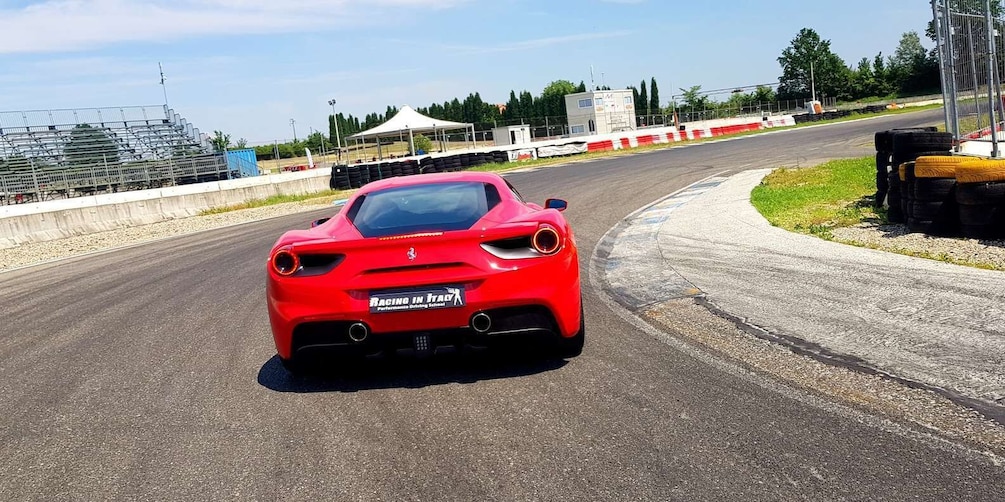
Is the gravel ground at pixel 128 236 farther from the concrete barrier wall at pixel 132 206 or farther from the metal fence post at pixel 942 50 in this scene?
the metal fence post at pixel 942 50

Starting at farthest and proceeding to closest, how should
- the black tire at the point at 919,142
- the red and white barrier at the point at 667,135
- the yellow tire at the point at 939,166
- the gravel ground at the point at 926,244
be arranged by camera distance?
the red and white barrier at the point at 667,135 < the black tire at the point at 919,142 < the yellow tire at the point at 939,166 < the gravel ground at the point at 926,244

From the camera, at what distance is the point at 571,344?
4945 mm

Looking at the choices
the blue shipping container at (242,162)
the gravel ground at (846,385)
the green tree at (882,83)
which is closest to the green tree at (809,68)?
the green tree at (882,83)

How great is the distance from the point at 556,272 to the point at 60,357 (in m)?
4.07

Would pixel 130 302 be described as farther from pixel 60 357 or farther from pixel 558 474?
pixel 558 474

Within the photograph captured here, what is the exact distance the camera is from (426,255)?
179 inches

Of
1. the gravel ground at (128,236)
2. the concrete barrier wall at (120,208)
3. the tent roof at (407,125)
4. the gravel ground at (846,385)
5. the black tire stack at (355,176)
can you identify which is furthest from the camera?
the tent roof at (407,125)

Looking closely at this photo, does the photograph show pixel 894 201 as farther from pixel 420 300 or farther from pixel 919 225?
pixel 420 300

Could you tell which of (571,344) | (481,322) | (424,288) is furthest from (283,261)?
(571,344)

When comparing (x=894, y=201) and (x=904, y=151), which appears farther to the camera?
(x=904, y=151)

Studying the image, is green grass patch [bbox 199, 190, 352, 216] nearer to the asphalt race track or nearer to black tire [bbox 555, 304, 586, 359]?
the asphalt race track

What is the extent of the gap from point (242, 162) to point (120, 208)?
18999 mm

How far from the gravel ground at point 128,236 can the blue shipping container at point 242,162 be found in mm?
13550

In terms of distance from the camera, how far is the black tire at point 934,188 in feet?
26.4
